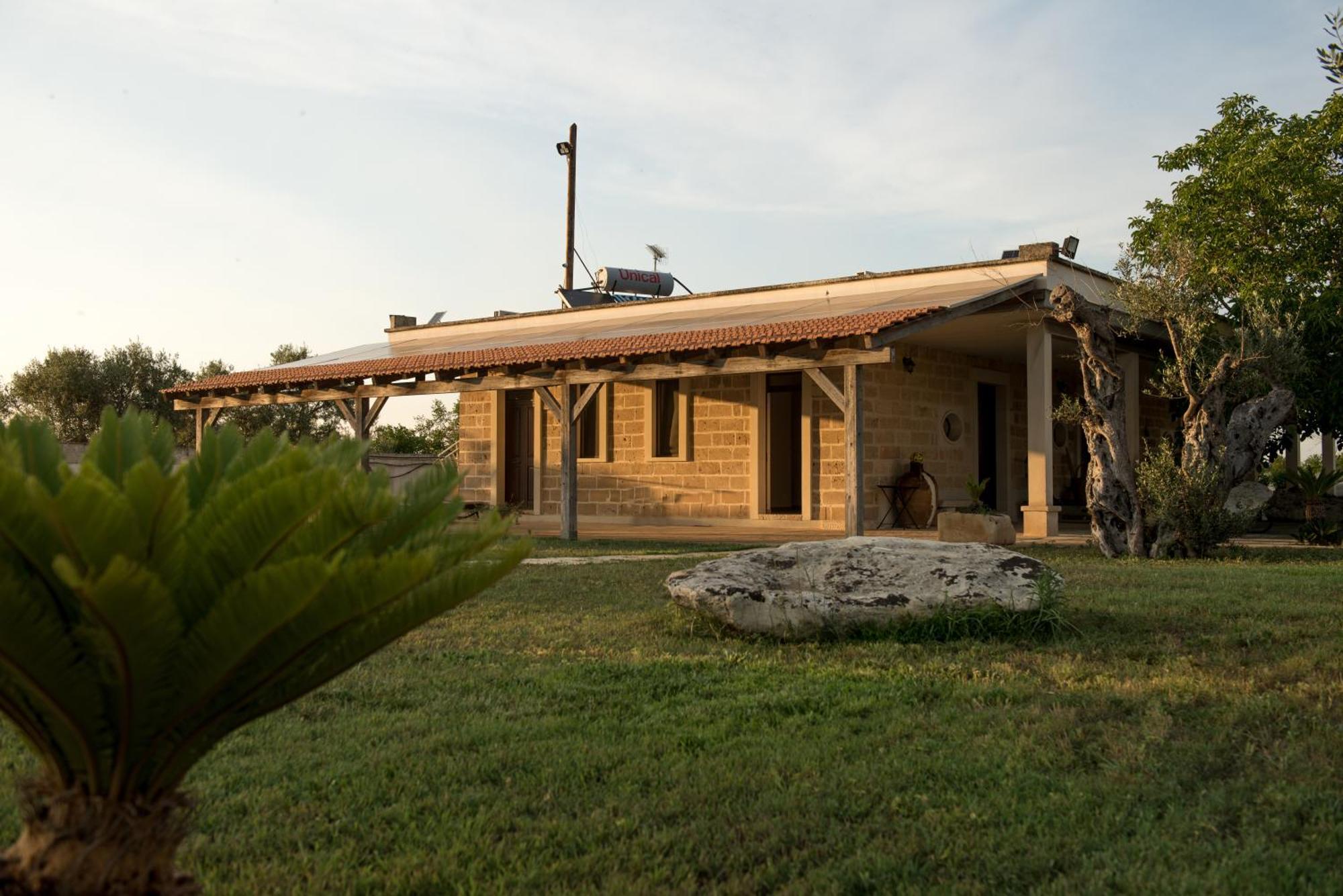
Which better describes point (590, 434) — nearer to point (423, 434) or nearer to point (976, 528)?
point (976, 528)

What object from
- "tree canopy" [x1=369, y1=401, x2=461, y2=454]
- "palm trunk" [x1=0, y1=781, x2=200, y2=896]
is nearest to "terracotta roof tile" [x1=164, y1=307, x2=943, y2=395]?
"palm trunk" [x1=0, y1=781, x2=200, y2=896]

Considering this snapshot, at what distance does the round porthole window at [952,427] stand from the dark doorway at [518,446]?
6721 mm

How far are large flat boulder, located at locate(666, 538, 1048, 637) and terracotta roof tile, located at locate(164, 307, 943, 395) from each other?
409 centimetres

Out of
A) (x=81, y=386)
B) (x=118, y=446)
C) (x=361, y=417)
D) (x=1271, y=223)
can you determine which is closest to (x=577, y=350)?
(x=361, y=417)

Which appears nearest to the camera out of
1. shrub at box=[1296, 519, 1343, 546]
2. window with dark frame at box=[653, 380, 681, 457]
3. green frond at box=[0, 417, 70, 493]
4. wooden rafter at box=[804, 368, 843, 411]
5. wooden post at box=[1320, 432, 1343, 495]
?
green frond at box=[0, 417, 70, 493]

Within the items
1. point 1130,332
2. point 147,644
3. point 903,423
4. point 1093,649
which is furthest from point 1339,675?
point 903,423

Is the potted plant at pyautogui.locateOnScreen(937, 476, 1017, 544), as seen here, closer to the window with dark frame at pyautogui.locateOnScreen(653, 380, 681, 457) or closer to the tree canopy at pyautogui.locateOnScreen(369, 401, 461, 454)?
the window with dark frame at pyautogui.locateOnScreen(653, 380, 681, 457)

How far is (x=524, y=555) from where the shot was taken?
6.12 feet

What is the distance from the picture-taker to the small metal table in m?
14.1

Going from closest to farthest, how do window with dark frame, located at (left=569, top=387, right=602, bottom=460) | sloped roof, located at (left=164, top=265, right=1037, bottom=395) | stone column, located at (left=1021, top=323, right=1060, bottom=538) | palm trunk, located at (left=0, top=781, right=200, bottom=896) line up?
palm trunk, located at (left=0, top=781, right=200, bottom=896) → sloped roof, located at (left=164, top=265, right=1037, bottom=395) → stone column, located at (left=1021, top=323, right=1060, bottom=538) → window with dark frame, located at (left=569, top=387, right=602, bottom=460)

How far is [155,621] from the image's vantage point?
143 centimetres

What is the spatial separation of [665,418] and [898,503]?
12.1ft

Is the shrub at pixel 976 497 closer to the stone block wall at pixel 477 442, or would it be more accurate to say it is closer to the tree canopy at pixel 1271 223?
the tree canopy at pixel 1271 223

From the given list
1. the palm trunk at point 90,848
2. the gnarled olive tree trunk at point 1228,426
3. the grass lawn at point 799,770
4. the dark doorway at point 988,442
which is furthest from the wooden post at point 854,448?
the palm trunk at point 90,848
